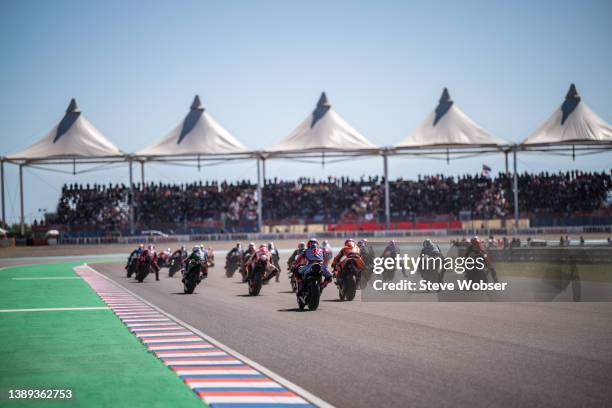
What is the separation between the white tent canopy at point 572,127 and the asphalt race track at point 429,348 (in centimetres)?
4515

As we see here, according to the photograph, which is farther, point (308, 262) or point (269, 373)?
point (308, 262)

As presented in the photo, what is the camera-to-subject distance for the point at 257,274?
23453 millimetres

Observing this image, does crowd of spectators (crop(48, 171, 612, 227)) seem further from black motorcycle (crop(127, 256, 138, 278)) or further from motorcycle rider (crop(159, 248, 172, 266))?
black motorcycle (crop(127, 256, 138, 278))

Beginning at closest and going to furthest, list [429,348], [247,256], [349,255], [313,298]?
[429,348]
[313,298]
[349,255]
[247,256]

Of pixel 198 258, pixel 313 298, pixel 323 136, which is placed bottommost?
pixel 313 298

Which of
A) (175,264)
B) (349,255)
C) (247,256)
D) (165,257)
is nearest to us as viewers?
(349,255)

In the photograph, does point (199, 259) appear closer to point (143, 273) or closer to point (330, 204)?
point (143, 273)

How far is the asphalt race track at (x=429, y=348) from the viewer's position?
8.52 meters

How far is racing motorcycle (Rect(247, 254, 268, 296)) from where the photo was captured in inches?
899

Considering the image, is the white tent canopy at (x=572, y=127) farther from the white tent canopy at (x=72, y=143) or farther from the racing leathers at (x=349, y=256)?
the racing leathers at (x=349, y=256)

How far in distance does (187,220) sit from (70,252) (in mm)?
9724

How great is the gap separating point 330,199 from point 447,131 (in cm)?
1090

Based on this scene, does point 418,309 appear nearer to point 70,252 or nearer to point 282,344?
point 282,344

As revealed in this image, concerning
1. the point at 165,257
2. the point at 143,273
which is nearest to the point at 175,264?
the point at 143,273
